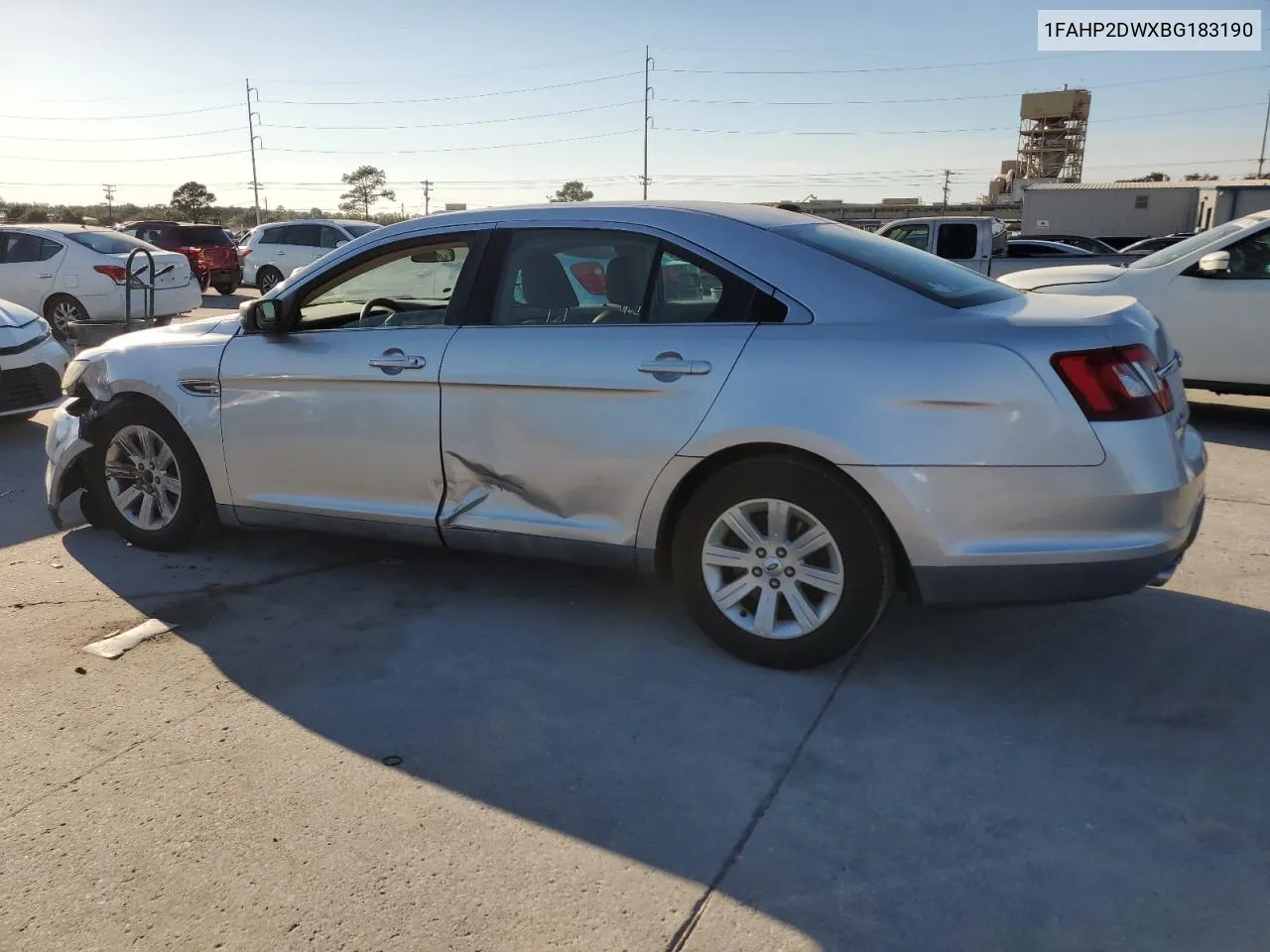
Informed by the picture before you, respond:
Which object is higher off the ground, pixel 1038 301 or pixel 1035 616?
pixel 1038 301

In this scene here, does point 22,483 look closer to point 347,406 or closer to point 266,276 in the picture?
point 347,406

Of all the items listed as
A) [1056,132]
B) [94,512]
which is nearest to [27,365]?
[94,512]

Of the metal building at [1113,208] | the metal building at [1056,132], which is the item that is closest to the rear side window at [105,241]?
the metal building at [1113,208]

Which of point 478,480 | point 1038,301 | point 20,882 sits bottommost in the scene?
point 20,882

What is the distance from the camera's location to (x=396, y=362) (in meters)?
4.11

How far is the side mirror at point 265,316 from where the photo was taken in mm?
4414

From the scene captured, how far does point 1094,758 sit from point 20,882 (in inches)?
118

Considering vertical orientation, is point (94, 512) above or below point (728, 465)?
below

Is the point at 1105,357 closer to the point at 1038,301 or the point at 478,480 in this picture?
the point at 1038,301

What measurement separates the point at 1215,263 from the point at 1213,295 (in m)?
0.28

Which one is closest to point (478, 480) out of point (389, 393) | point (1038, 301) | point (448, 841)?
point (389, 393)

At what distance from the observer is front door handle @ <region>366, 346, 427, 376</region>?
13.4 ft

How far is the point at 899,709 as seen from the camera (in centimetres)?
340

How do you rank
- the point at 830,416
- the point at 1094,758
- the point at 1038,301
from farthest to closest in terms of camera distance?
1. the point at 1038,301
2. the point at 830,416
3. the point at 1094,758
